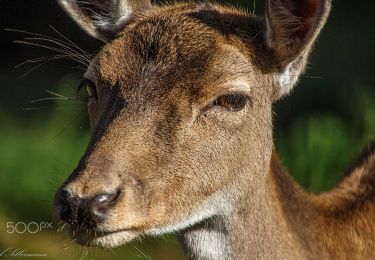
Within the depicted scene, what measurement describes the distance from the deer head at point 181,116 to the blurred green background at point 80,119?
104 inches

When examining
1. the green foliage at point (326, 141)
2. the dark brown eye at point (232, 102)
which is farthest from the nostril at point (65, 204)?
the green foliage at point (326, 141)

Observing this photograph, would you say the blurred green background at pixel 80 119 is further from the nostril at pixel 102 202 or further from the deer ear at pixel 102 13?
the nostril at pixel 102 202

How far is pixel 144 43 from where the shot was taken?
5.14 m

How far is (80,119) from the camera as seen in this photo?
8.52 meters

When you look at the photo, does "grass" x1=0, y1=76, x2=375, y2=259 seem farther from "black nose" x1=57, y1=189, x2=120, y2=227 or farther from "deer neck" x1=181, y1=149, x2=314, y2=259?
"black nose" x1=57, y1=189, x2=120, y2=227

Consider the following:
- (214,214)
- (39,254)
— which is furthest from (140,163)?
(39,254)

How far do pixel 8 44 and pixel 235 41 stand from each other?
7.12m

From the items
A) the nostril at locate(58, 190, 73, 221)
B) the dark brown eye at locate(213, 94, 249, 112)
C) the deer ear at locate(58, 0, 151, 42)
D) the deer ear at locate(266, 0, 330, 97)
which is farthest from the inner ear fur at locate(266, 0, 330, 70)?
the nostril at locate(58, 190, 73, 221)

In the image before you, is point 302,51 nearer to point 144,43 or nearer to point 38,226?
point 144,43

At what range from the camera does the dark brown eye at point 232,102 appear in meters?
4.92

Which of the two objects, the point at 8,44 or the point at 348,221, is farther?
the point at 8,44

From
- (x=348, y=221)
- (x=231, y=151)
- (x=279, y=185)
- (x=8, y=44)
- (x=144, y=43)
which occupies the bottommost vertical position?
(x=8, y=44)

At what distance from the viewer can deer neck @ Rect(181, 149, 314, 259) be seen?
198 inches

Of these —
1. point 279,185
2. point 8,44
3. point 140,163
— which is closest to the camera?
point 140,163
